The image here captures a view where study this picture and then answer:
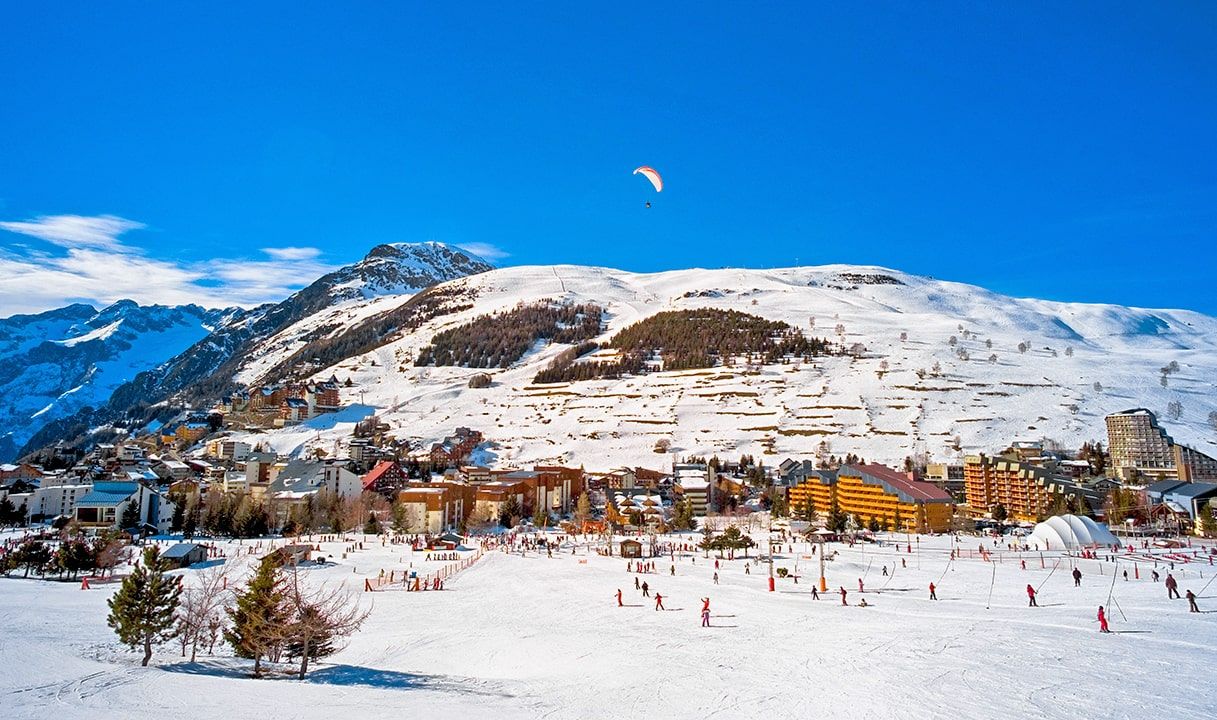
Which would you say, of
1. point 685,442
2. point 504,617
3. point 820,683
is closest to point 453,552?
point 504,617

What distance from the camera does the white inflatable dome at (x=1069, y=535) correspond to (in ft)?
144

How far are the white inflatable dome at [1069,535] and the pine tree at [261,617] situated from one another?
43184 millimetres

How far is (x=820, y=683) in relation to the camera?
15797mm

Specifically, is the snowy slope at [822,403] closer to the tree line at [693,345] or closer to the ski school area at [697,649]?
the tree line at [693,345]

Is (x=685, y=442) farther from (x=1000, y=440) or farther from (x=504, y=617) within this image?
(x=504, y=617)

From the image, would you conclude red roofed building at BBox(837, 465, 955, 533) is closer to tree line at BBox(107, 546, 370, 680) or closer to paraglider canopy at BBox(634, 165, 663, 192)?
paraglider canopy at BBox(634, 165, 663, 192)

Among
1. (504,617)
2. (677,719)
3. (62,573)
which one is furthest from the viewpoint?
(62,573)

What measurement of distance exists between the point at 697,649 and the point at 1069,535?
34.8 m

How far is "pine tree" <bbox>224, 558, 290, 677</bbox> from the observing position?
15969 millimetres

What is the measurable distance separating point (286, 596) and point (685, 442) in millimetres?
93987

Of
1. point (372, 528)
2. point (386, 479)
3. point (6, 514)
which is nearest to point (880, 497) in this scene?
point (372, 528)

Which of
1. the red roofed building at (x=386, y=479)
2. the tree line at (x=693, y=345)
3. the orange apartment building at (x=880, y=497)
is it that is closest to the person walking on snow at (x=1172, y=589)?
the orange apartment building at (x=880, y=497)

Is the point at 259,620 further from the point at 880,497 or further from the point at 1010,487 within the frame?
the point at 1010,487

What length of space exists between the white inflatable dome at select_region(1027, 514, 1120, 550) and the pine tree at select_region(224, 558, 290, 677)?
43.2 meters
